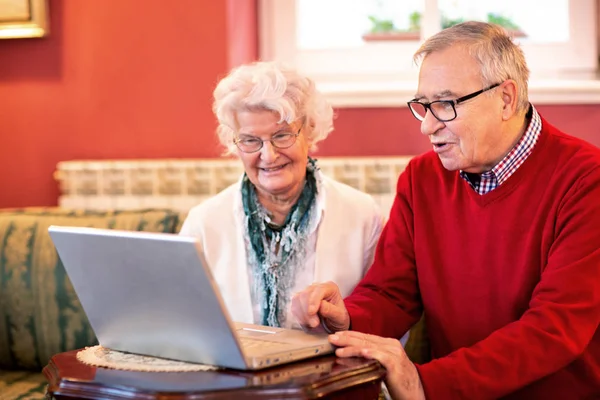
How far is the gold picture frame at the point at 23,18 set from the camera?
336 cm

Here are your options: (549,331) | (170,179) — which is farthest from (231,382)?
(170,179)

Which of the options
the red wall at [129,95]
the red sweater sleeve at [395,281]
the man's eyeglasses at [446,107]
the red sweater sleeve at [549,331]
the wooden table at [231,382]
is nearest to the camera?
the wooden table at [231,382]

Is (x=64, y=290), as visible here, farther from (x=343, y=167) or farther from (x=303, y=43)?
(x=303, y=43)

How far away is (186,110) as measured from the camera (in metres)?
3.26

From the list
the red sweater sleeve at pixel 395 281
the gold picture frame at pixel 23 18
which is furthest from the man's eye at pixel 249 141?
the gold picture frame at pixel 23 18

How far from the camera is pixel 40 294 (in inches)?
106

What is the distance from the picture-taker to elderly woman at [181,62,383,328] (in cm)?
217

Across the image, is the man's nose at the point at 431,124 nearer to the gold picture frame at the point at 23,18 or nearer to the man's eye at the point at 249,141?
the man's eye at the point at 249,141

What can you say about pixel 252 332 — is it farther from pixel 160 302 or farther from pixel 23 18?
pixel 23 18

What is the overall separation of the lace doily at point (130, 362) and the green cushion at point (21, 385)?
0.96 metres

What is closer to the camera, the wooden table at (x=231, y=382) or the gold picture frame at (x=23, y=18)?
the wooden table at (x=231, y=382)

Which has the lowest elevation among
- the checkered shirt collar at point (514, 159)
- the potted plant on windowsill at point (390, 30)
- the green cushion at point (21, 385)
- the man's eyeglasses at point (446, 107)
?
the green cushion at point (21, 385)

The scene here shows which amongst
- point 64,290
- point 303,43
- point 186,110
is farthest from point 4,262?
point 303,43

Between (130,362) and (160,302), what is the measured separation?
0.50ft
